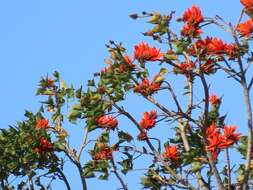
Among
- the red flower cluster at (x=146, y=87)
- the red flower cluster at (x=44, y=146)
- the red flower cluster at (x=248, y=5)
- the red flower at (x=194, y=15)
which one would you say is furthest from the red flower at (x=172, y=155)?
the red flower cluster at (x=44, y=146)

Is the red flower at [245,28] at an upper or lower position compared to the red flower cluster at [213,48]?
upper

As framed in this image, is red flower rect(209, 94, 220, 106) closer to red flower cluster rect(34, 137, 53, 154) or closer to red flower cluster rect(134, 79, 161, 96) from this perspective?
red flower cluster rect(134, 79, 161, 96)

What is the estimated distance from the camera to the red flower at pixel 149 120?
23.8 feet

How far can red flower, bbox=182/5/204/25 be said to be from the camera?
6.69 metres

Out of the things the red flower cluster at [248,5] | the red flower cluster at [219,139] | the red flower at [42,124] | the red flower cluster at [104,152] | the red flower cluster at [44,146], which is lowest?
the red flower cluster at [219,139]

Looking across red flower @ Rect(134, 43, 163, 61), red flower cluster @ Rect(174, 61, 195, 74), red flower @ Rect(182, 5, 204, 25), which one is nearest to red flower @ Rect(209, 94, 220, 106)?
red flower cluster @ Rect(174, 61, 195, 74)

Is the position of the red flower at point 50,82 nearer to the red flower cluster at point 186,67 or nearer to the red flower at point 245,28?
the red flower cluster at point 186,67

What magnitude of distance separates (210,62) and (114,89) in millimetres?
1008

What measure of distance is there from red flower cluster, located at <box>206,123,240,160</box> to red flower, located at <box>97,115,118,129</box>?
1028mm

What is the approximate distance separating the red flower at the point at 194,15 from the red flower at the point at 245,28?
1.29 feet

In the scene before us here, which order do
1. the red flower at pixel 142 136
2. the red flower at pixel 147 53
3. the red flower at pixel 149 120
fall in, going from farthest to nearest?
the red flower at pixel 149 120 → the red flower at pixel 142 136 → the red flower at pixel 147 53

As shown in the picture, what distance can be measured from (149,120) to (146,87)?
2.17 ft

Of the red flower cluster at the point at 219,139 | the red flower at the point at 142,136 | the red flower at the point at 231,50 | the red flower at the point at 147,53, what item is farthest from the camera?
the red flower at the point at 142,136

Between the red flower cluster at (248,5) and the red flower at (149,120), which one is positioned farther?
the red flower at (149,120)
